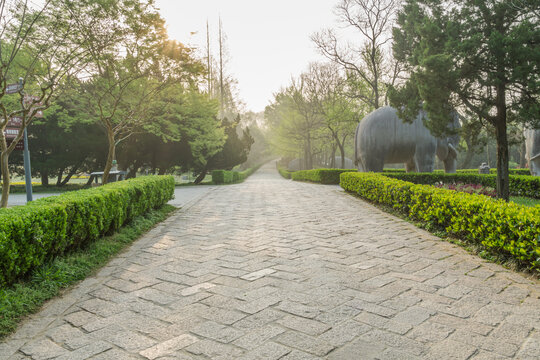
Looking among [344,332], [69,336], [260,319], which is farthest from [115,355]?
[344,332]

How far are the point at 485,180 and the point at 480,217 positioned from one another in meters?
9.48

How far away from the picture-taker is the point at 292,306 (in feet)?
10.8

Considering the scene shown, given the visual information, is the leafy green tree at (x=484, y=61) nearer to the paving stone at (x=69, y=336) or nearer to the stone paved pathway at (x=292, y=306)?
the stone paved pathway at (x=292, y=306)

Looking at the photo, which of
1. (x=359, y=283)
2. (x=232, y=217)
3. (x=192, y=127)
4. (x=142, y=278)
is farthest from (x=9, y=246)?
(x=192, y=127)

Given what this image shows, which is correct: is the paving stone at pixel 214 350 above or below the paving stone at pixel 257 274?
below

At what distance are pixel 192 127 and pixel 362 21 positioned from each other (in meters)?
13.5

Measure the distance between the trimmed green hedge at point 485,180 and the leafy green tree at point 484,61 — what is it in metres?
3.72

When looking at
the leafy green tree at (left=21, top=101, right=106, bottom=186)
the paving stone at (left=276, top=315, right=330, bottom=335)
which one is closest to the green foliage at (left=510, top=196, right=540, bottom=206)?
the paving stone at (left=276, top=315, right=330, bottom=335)

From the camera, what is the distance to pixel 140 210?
7668 millimetres

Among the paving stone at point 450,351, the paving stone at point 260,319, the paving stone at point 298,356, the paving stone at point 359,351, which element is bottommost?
the paving stone at point 450,351

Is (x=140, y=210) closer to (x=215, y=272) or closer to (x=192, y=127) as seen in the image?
(x=215, y=272)

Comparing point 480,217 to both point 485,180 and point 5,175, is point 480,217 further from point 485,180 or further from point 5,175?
point 485,180

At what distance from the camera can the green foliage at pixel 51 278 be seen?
10.3ft

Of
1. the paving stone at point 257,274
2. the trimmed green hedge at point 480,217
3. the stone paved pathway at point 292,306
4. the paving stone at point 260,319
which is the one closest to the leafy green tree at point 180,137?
the trimmed green hedge at point 480,217
